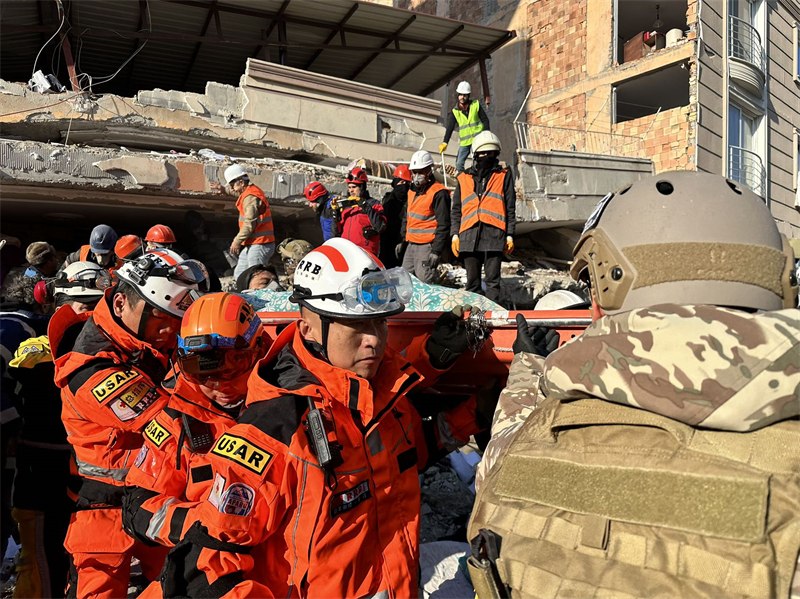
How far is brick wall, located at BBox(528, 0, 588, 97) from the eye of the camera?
14.5m

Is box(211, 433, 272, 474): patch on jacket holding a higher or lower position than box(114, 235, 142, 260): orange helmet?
lower

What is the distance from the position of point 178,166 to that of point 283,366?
22.2ft

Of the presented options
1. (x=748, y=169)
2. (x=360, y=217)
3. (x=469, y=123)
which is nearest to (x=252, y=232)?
(x=360, y=217)

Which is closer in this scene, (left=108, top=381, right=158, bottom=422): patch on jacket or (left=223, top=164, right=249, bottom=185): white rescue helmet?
(left=108, top=381, right=158, bottom=422): patch on jacket

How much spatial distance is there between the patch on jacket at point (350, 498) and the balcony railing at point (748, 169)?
50.3ft

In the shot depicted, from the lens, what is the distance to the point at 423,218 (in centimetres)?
624

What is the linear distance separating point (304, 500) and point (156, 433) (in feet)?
Result: 2.71

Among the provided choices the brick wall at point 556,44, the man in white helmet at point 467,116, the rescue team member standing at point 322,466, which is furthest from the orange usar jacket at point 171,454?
the brick wall at point 556,44

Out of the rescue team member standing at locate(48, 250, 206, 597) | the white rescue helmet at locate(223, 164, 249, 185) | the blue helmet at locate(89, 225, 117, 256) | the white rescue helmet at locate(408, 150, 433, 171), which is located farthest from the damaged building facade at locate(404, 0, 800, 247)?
the rescue team member standing at locate(48, 250, 206, 597)

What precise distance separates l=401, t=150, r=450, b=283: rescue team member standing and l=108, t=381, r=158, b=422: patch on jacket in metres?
4.10

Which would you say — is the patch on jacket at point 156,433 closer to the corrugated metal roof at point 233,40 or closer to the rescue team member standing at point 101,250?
the rescue team member standing at point 101,250

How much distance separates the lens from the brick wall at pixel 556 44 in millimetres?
14477

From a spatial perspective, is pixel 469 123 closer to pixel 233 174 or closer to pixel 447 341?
pixel 233 174

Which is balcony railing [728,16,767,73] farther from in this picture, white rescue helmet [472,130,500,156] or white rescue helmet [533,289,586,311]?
white rescue helmet [533,289,586,311]
